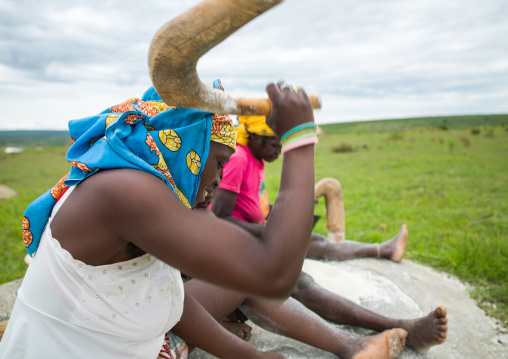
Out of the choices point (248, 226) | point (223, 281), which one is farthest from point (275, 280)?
point (248, 226)

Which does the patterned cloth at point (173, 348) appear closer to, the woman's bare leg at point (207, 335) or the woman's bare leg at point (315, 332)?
the woman's bare leg at point (207, 335)

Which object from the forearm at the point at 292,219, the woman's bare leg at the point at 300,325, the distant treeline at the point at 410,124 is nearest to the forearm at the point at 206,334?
the woman's bare leg at the point at 300,325

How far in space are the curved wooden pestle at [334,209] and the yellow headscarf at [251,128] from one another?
1034mm

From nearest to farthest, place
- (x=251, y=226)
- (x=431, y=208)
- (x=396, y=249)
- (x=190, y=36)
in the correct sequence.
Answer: (x=190, y=36) → (x=251, y=226) → (x=396, y=249) → (x=431, y=208)

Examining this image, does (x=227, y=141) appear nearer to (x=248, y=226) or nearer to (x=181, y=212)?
(x=181, y=212)

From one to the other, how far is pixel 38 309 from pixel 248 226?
6.27 ft

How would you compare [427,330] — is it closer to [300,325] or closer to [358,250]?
[300,325]

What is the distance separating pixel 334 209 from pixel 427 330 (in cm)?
167

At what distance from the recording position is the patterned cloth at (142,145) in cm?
116

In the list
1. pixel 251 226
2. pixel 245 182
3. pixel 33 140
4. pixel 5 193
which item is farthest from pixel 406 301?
pixel 33 140

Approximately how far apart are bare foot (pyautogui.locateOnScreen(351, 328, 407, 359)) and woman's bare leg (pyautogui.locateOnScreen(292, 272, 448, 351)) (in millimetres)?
126

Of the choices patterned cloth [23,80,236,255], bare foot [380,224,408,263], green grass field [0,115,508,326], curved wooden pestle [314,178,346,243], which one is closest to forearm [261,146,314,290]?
patterned cloth [23,80,236,255]

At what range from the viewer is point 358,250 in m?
3.64

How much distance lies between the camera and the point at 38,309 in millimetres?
1232
